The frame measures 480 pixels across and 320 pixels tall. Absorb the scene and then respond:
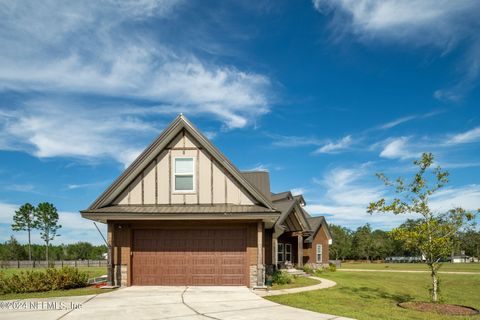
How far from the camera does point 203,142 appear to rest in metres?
17.5

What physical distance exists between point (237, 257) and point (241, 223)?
146 cm

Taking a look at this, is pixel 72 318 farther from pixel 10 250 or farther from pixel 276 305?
pixel 10 250

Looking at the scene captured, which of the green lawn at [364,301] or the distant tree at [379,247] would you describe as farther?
the distant tree at [379,247]

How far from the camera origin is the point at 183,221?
17016 mm

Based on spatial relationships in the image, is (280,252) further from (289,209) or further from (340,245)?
(340,245)

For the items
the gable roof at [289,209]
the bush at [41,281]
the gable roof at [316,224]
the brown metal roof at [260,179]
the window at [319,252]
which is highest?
the brown metal roof at [260,179]

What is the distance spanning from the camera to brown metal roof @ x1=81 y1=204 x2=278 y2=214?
637 inches

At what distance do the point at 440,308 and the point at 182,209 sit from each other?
10.0 m

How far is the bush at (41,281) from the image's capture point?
1539 cm

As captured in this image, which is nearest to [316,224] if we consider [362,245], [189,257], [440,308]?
[189,257]

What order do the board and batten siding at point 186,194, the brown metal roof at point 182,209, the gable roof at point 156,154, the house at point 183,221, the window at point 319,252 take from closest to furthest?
the brown metal roof at point 182,209 → the house at point 183,221 → the gable roof at point 156,154 → the board and batten siding at point 186,194 → the window at point 319,252

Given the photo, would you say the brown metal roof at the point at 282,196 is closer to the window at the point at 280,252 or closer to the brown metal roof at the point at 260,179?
the window at the point at 280,252

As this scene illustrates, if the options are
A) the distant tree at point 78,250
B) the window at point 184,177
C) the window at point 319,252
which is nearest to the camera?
the window at point 184,177

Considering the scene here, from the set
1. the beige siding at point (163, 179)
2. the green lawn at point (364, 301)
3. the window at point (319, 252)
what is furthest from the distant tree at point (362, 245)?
the beige siding at point (163, 179)
